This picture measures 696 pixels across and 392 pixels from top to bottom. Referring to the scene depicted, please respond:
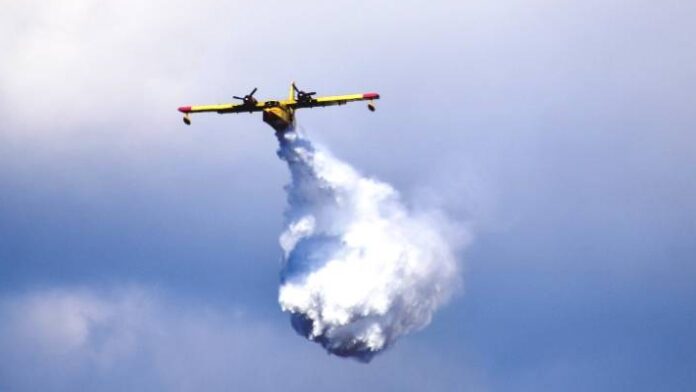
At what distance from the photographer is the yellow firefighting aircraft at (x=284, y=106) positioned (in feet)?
385

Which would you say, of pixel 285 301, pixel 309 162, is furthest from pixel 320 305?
pixel 309 162

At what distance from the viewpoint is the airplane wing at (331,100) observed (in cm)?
11944

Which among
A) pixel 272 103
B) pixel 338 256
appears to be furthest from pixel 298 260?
pixel 272 103

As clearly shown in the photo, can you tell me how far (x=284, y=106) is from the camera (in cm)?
11862

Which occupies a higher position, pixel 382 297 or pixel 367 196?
pixel 367 196

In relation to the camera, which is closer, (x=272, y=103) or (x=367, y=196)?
(x=272, y=103)

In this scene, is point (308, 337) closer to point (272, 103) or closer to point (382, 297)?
point (382, 297)

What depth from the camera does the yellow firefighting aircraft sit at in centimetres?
11738

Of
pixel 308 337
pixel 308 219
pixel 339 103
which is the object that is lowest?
pixel 308 337

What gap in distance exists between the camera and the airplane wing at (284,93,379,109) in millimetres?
119438

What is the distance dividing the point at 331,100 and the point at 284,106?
393 centimetres

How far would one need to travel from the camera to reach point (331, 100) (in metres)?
120

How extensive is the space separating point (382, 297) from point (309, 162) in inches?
463

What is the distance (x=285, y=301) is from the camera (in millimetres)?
118000
